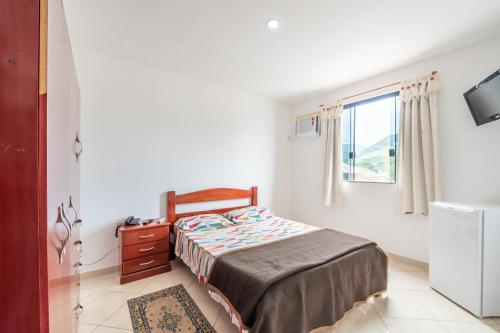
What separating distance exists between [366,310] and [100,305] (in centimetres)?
246

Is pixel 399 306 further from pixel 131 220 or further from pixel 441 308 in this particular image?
pixel 131 220

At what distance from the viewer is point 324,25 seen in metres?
1.99

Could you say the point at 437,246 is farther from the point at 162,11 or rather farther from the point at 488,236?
the point at 162,11

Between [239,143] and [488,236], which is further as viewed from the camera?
[239,143]

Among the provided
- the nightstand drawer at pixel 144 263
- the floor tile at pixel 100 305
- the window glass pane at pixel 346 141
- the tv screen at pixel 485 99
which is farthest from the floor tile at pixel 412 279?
the floor tile at pixel 100 305

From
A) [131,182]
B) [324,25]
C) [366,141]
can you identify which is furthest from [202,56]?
[366,141]

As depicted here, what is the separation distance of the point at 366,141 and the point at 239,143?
82.2 inches

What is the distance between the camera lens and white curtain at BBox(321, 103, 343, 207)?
344 cm

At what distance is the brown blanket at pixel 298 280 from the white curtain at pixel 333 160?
1384 mm

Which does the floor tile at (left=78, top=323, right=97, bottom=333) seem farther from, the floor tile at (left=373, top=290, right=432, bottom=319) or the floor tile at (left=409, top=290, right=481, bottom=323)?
the floor tile at (left=409, top=290, right=481, bottom=323)

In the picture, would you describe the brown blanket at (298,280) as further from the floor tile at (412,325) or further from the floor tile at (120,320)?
the floor tile at (120,320)

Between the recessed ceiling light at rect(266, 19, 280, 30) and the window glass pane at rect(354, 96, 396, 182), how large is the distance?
2077 millimetres

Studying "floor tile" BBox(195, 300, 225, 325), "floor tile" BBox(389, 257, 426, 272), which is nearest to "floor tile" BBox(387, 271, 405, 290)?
"floor tile" BBox(389, 257, 426, 272)

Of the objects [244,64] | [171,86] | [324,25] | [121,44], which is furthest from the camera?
[171,86]
